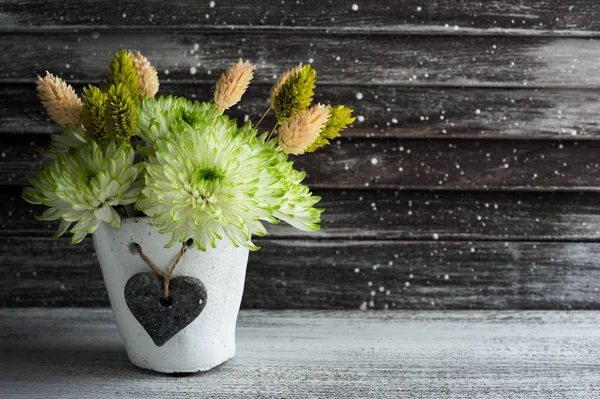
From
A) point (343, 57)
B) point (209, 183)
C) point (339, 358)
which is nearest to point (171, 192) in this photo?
point (209, 183)

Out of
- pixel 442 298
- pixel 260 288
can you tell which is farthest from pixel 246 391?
pixel 442 298

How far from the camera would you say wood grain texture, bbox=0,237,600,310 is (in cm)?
120

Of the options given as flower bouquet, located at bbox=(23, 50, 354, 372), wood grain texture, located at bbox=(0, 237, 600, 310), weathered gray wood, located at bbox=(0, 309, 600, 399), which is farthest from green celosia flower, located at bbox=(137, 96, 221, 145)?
wood grain texture, located at bbox=(0, 237, 600, 310)

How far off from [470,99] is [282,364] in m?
0.56

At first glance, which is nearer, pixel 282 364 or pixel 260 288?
pixel 282 364

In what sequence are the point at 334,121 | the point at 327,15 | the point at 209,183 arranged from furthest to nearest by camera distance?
1. the point at 327,15
2. the point at 334,121
3. the point at 209,183

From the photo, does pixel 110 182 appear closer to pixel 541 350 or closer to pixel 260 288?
pixel 260 288

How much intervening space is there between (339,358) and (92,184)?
0.40 m

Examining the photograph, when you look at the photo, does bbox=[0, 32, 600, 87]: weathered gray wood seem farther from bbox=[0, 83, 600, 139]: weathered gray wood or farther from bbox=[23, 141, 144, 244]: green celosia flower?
bbox=[23, 141, 144, 244]: green celosia flower

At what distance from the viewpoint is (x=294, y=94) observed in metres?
0.82

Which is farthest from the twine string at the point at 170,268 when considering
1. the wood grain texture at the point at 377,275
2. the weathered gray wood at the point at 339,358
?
the wood grain texture at the point at 377,275

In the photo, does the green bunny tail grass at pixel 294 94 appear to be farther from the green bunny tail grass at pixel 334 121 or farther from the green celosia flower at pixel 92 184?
the green celosia flower at pixel 92 184

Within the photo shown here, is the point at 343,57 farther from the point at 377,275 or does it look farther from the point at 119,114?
the point at 119,114

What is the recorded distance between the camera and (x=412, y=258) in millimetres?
1206
